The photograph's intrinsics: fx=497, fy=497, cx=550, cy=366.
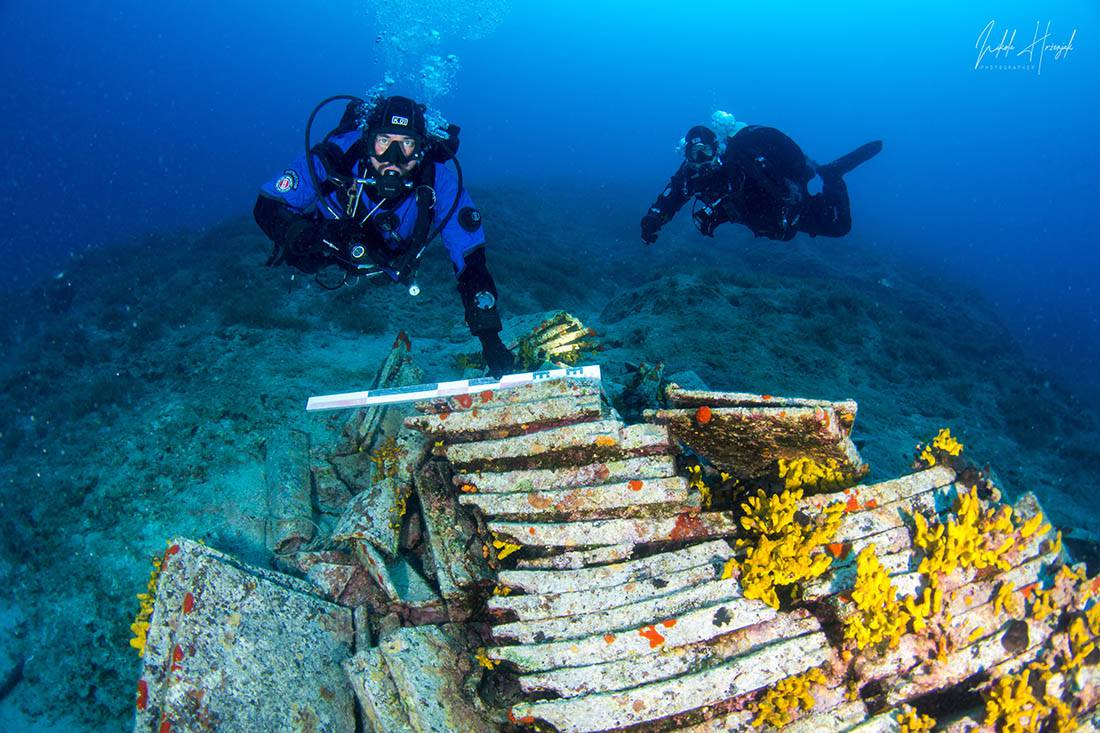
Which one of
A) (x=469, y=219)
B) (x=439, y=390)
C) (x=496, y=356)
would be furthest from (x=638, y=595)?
(x=469, y=219)

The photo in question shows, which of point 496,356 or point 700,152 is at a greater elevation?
point 700,152

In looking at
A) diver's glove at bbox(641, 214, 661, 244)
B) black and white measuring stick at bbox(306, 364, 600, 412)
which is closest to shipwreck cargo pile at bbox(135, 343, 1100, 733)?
black and white measuring stick at bbox(306, 364, 600, 412)

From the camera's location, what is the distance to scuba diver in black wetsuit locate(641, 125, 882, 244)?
7338 mm

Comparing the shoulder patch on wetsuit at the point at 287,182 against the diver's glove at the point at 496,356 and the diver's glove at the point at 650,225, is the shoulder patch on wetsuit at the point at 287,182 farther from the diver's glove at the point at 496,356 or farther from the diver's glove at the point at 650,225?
the diver's glove at the point at 650,225

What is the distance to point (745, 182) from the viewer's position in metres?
7.39

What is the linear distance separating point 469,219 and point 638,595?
3737mm

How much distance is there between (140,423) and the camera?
5.92 m

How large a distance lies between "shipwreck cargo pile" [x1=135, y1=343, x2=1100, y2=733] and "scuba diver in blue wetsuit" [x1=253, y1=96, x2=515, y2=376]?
177cm

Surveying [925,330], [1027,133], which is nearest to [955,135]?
[1027,133]

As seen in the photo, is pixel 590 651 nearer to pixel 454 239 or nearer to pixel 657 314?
pixel 454 239

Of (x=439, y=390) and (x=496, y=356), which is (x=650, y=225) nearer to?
(x=496, y=356)

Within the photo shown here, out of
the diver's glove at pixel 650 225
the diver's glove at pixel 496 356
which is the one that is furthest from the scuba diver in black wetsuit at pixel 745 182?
the diver's glove at pixel 496 356

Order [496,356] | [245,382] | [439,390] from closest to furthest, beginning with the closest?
[439,390] < [496,356] < [245,382]

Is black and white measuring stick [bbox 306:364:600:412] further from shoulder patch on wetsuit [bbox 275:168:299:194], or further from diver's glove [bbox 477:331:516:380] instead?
shoulder patch on wetsuit [bbox 275:168:299:194]
